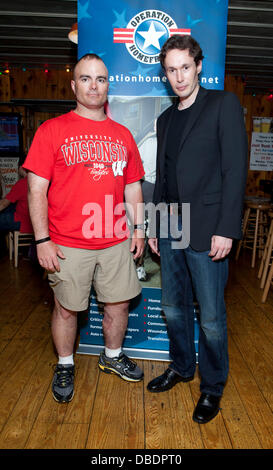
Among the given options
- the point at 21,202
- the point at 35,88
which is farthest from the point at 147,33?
the point at 35,88

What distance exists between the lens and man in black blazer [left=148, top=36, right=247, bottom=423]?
1.62 m

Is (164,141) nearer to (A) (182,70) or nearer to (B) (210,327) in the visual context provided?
(A) (182,70)

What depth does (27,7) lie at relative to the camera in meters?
4.01

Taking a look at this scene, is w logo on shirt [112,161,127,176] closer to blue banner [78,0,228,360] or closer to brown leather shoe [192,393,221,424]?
blue banner [78,0,228,360]

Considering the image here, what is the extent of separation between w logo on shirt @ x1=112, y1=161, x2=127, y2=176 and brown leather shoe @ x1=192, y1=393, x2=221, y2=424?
4.01 feet

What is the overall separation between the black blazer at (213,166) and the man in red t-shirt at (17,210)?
3.05 metres

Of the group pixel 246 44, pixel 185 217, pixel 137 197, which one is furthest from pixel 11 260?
pixel 246 44

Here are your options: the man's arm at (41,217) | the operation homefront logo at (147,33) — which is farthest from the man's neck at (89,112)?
the operation homefront logo at (147,33)

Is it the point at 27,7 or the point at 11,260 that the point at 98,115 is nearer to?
the point at 27,7

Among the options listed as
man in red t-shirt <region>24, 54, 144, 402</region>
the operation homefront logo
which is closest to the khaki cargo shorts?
man in red t-shirt <region>24, 54, 144, 402</region>

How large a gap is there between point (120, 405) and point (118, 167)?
1.25m

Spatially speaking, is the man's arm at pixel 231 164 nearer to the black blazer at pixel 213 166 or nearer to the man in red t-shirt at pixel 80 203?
the black blazer at pixel 213 166

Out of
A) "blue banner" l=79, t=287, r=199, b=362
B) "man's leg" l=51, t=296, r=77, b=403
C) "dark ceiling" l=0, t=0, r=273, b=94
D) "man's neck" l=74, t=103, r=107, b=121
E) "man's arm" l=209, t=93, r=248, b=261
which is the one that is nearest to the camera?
"man's arm" l=209, t=93, r=248, b=261

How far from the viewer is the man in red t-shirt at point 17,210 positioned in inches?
173
